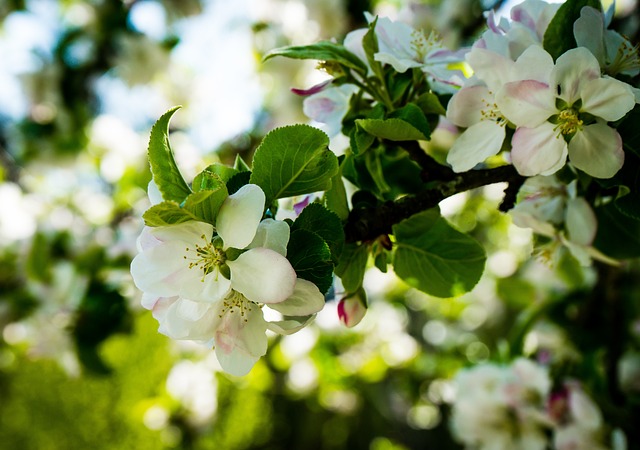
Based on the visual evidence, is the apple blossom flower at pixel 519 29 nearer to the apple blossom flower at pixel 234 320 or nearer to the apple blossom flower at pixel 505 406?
the apple blossom flower at pixel 234 320

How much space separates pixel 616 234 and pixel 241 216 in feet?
0.95

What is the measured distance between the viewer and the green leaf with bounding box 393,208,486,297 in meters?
0.39

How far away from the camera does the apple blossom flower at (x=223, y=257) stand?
0.28 meters

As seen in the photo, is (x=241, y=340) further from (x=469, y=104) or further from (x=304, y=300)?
(x=469, y=104)

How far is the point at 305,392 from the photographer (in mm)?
1878

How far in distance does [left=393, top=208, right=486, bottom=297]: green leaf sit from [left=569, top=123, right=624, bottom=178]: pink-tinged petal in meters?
0.09

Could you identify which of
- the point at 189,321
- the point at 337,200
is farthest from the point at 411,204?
the point at 189,321

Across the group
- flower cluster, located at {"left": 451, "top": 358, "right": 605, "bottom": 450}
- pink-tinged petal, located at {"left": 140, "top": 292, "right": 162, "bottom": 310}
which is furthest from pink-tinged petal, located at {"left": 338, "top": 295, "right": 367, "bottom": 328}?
flower cluster, located at {"left": 451, "top": 358, "right": 605, "bottom": 450}

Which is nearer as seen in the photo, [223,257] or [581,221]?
[223,257]

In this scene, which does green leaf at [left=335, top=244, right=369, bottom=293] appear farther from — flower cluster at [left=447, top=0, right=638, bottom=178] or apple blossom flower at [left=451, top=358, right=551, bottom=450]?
apple blossom flower at [left=451, top=358, right=551, bottom=450]

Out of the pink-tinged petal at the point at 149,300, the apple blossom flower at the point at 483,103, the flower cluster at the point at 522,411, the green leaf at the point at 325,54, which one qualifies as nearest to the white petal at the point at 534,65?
the apple blossom flower at the point at 483,103

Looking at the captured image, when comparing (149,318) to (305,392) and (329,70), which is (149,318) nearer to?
(305,392)

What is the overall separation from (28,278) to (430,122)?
2.68 feet

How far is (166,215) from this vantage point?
0.96ft
